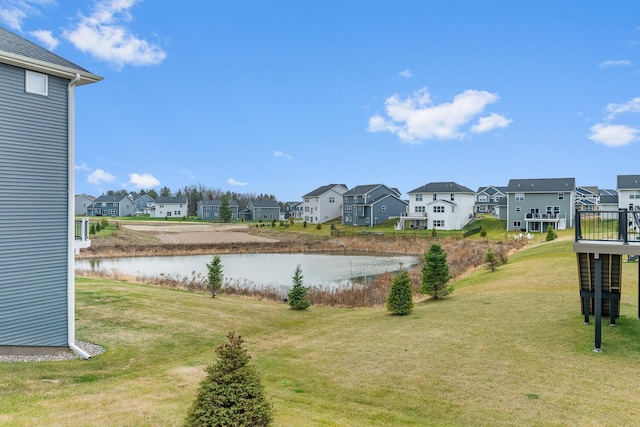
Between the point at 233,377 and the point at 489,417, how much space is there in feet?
13.7

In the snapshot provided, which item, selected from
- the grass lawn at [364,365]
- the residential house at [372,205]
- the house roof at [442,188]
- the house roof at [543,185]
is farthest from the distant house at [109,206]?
the grass lawn at [364,365]

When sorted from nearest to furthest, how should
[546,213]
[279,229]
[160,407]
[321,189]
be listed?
[160,407], [546,213], [279,229], [321,189]

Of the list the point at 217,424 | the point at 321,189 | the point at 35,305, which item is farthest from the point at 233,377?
the point at 321,189

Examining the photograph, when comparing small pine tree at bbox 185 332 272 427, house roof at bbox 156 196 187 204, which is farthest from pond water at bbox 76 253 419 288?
house roof at bbox 156 196 187 204

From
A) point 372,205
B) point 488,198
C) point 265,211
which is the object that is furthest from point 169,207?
point 488,198

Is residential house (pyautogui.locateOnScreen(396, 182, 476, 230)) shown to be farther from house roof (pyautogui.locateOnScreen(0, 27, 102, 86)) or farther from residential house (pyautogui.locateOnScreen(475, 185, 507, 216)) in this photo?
house roof (pyautogui.locateOnScreen(0, 27, 102, 86))

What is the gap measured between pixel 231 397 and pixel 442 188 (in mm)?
60240

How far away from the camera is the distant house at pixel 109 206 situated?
337ft

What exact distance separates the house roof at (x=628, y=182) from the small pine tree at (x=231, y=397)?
57.7m

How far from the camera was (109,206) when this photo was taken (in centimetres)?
10375

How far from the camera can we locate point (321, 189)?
3250 inches

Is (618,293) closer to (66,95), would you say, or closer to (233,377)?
(233,377)

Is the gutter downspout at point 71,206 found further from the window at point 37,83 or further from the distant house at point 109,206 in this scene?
the distant house at point 109,206

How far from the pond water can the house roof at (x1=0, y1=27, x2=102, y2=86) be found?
15.8 metres
